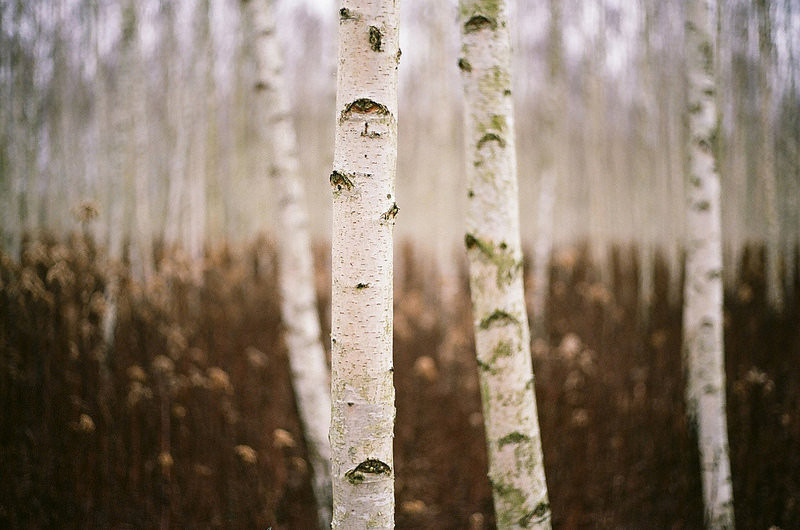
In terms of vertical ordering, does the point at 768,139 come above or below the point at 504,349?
above

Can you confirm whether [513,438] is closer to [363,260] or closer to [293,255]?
[363,260]

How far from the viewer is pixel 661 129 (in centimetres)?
1066

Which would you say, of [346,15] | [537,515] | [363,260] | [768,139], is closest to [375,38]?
[346,15]

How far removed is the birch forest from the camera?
120 centimetres

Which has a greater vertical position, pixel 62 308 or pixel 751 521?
pixel 62 308

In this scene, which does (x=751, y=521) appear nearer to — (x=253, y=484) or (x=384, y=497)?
(x=384, y=497)

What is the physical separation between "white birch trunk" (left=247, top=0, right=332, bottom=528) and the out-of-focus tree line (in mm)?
1431

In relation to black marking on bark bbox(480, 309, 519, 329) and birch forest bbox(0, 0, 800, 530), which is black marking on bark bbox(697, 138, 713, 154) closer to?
birch forest bbox(0, 0, 800, 530)

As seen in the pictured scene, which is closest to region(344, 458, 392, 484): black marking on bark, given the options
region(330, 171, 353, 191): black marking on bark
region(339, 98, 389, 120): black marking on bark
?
region(330, 171, 353, 191): black marking on bark

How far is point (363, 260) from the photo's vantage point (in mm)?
1135

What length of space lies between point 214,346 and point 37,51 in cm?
662

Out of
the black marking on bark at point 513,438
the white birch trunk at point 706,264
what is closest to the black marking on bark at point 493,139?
the black marking on bark at point 513,438

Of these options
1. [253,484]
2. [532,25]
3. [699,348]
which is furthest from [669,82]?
[253,484]

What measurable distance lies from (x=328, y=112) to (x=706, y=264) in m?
8.27
